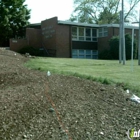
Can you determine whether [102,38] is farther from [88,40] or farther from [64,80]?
[64,80]

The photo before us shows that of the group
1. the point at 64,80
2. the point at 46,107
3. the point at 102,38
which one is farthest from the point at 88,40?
the point at 46,107

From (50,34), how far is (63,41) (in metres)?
1.91

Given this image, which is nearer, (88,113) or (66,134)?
(66,134)

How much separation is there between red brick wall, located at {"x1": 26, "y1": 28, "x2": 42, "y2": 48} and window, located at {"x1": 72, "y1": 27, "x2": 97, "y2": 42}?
466cm

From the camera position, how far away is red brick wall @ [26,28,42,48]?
33.3 meters

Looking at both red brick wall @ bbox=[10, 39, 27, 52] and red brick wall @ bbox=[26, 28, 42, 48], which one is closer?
red brick wall @ bbox=[10, 39, 27, 52]

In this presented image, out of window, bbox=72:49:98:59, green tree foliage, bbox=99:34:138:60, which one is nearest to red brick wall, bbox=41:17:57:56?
window, bbox=72:49:98:59

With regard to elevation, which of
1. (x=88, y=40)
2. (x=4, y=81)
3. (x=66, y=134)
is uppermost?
(x=88, y=40)

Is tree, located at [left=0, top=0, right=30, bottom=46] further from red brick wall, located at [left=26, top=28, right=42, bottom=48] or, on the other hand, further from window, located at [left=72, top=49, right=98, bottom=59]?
window, located at [left=72, top=49, right=98, bottom=59]

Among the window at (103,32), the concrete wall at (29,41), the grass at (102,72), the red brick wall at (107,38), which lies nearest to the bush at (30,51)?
the concrete wall at (29,41)

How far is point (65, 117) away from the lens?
4.63m

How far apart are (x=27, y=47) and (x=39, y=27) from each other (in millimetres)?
7784

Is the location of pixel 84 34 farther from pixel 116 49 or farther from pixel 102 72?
pixel 102 72

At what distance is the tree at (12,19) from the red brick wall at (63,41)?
664cm
